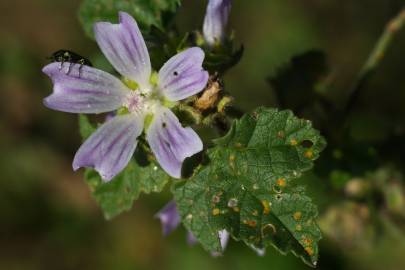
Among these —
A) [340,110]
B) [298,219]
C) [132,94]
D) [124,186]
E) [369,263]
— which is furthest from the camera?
[369,263]

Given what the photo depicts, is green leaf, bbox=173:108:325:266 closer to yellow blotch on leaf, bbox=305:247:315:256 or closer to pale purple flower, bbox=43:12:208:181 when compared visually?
yellow blotch on leaf, bbox=305:247:315:256

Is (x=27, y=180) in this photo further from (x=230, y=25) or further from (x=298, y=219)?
(x=298, y=219)

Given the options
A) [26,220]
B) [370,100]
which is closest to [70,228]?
[26,220]

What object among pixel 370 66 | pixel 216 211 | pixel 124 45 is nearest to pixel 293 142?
pixel 216 211

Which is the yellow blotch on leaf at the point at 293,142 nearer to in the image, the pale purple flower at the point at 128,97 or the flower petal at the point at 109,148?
the pale purple flower at the point at 128,97

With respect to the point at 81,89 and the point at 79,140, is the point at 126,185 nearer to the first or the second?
the point at 81,89

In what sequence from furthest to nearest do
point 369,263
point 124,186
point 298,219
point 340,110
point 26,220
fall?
1. point 26,220
2. point 369,263
3. point 340,110
4. point 124,186
5. point 298,219

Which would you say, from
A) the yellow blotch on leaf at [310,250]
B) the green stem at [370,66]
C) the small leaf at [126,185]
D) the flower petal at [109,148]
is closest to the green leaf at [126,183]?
the small leaf at [126,185]
